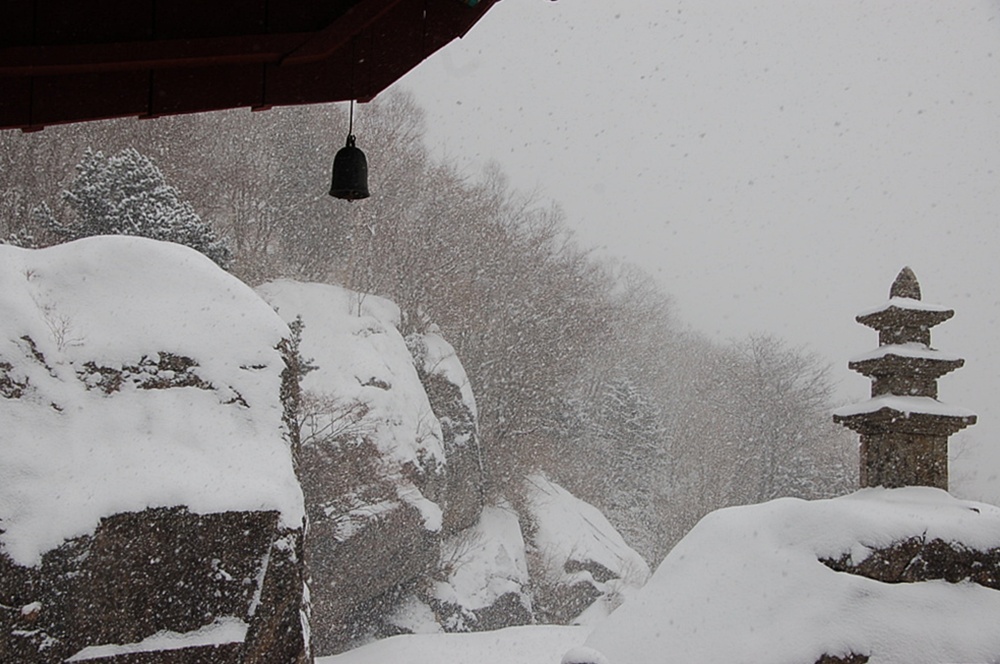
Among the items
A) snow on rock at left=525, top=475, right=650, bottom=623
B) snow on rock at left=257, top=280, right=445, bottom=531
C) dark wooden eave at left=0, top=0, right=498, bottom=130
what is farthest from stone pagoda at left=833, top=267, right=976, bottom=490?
snow on rock at left=525, top=475, right=650, bottom=623

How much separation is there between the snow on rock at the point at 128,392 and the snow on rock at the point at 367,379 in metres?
6.52

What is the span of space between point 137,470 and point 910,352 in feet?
23.3

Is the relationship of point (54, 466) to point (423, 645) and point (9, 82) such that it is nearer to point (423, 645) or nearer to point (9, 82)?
point (9, 82)

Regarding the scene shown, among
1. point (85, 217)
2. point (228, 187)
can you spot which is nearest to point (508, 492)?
point (228, 187)

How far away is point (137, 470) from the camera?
314 inches

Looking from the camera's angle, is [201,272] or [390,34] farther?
[201,272]

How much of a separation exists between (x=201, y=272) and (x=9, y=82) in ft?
20.8

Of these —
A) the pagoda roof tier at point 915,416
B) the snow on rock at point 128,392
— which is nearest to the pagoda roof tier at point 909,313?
the pagoda roof tier at point 915,416

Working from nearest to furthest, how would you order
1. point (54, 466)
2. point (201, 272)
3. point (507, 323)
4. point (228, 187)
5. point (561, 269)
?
point (54, 466), point (201, 272), point (228, 187), point (507, 323), point (561, 269)

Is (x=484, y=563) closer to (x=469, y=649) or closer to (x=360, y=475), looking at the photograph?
(x=360, y=475)

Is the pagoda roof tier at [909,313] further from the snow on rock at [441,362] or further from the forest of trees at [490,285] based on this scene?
the snow on rock at [441,362]

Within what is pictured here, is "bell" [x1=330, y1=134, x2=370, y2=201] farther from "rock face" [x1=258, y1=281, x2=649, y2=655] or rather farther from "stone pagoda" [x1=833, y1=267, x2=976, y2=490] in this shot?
"rock face" [x1=258, y1=281, x2=649, y2=655]

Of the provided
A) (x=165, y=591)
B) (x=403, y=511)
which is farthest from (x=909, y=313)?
(x=403, y=511)

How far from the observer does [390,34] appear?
402 cm
